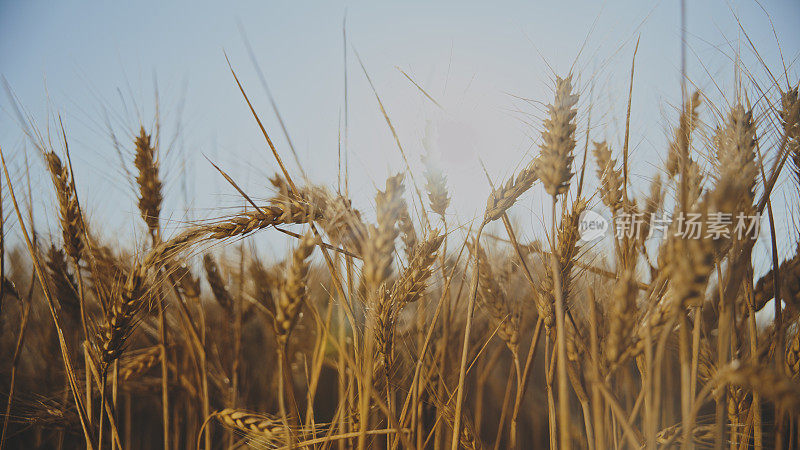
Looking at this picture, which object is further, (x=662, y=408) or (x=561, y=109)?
(x=662, y=408)

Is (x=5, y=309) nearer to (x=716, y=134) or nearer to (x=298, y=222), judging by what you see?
(x=298, y=222)

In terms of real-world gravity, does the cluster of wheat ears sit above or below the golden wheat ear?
below

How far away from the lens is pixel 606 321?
0.99m

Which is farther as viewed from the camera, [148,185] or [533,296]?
[148,185]

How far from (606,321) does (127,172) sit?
1518 mm

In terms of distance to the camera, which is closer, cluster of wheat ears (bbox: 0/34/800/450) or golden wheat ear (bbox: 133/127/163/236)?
cluster of wheat ears (bbox: 0/34/800/450)

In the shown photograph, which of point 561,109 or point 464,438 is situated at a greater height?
point 561,109

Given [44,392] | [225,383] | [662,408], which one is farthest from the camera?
[44,392]

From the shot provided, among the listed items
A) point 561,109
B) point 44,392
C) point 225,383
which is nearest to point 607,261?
point 561,109

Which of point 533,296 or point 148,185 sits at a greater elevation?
point 148,185

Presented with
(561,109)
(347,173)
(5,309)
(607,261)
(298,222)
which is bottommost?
(5,309)

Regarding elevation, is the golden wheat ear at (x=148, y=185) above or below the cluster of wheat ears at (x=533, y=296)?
above

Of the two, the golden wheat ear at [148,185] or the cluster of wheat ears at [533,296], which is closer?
the cluster of wheat ears at [533,296]

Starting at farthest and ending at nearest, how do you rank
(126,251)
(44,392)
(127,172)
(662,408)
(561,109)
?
(44,392), (126,251), (127,172), (662,408), (561,109)
